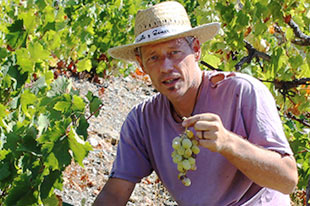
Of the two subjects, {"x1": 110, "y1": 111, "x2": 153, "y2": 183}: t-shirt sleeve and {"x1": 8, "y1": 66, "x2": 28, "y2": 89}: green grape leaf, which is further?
{"x1": 8, "y1": 66, "x2": 28, "y2": 89}: green grape leaf

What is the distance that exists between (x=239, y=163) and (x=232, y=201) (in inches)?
13.2

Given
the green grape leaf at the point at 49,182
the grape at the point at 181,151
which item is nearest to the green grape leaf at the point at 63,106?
the green grape leaf at the point at 49,182

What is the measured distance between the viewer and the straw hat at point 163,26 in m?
2.02

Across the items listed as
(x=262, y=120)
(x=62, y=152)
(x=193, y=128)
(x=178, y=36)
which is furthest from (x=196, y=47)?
(x=62, y=152)

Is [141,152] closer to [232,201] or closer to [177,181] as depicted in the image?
[177,181]

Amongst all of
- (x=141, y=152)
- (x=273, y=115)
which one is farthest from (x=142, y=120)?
(x=273, y=115)

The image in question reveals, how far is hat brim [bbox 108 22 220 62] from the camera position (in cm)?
202

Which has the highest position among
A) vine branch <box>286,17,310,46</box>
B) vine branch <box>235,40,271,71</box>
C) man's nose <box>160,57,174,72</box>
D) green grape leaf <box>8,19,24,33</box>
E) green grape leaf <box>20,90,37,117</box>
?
green grape leaf <box>8,19,24,33</box>

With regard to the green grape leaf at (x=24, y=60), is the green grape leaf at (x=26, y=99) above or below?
below

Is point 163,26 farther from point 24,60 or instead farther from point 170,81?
point 24,60

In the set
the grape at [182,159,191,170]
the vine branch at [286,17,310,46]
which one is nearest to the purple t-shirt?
the grape at [182,159,191,170]

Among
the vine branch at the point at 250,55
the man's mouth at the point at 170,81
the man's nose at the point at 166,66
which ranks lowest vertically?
the man's mouth at the point at 170,81

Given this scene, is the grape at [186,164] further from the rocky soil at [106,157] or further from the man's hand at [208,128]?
the rocky soil at [106,157]

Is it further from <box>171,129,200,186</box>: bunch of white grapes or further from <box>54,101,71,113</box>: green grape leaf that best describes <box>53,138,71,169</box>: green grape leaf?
<box>171,129,200,186</box>: bunch of white grapes
